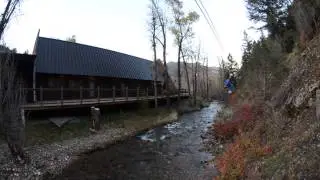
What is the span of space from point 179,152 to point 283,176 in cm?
978

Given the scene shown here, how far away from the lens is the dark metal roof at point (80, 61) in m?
24.8

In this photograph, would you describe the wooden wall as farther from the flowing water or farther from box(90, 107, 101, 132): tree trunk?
the flowing water

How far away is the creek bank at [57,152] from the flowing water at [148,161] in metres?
0.61

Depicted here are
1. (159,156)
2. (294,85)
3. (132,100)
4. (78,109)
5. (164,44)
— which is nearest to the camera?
(294,85)

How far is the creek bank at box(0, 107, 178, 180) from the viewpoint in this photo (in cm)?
1239

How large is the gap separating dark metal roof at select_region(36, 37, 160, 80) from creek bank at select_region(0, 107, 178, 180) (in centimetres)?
669

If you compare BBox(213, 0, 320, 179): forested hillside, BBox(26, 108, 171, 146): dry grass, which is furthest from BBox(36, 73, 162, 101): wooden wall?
BBox(213, 0, 320, 179): forested hillside

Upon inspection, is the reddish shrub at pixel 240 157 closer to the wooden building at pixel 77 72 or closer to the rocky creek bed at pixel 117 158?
the rocky creek bed at pixel 117 158

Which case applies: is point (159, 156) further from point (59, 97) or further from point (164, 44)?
point (164, 44)

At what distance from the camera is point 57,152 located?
15469mm

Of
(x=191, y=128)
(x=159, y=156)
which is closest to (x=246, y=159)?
(x=159, y=156)

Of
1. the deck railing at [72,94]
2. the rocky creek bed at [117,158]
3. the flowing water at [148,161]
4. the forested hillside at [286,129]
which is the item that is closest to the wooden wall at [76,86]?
the deck railing at [72,94]

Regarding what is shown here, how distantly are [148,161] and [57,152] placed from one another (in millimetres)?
4748

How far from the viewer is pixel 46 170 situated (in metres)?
12.9
